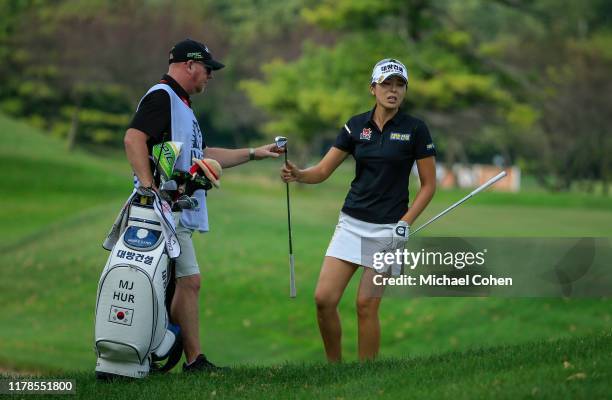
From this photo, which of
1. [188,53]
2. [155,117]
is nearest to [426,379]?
[155,117]

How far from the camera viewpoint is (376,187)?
23.9 feet

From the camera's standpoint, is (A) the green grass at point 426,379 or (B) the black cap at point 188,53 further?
(B) the black cap at point 188,53

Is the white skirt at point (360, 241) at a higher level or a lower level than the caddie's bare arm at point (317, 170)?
lower

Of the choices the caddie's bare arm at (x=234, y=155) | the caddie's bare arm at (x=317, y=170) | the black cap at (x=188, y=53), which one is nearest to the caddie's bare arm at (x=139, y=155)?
the black cap at (x=188, y=53)

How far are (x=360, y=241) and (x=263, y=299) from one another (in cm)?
1143

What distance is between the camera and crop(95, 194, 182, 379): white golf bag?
7.00 m

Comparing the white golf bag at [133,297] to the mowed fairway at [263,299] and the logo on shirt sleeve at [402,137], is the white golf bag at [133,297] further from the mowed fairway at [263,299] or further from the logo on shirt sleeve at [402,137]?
the mowed fairway at [263,299]

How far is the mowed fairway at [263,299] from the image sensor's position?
51.7 ft

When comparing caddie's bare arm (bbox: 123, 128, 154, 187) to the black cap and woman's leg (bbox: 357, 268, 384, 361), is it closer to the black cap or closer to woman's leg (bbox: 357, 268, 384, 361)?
the black cap

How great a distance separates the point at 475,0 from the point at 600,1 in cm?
2202

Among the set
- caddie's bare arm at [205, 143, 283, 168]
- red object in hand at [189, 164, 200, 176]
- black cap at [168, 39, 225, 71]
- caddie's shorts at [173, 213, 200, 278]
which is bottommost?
caddie's shorts at [173, 213, 200, 278]

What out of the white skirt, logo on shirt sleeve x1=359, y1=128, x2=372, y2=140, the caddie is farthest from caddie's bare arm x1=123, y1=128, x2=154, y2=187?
logo on shirt sleeve x1=359, y1=128, x2=372, y2=140

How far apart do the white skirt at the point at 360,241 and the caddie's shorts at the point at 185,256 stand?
102cm

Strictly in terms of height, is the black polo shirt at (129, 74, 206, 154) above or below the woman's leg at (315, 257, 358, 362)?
above
